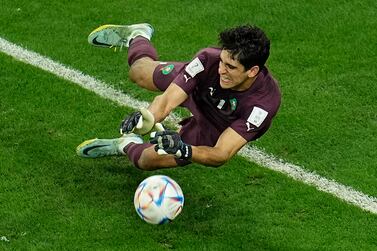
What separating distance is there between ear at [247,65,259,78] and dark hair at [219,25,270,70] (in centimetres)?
4

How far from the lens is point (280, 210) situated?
7957mm

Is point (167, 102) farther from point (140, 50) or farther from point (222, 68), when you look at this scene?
point (140, 50)

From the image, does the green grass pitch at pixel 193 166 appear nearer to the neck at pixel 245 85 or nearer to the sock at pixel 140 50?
the sock at pixel 140 50

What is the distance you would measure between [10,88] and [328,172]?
3.27 m

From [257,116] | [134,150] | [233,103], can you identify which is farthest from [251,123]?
A: [134,150]

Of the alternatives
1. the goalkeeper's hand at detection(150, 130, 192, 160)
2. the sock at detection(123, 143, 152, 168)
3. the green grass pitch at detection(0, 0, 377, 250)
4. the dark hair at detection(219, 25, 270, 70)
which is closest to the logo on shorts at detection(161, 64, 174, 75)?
the sock at detection(123, 143, 152, 168)

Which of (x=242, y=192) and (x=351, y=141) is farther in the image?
(x=351, y=141)

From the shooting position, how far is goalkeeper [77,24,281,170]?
289 inches

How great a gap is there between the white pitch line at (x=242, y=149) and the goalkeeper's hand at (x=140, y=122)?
66.7 inches

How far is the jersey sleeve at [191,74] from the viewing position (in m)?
7.73

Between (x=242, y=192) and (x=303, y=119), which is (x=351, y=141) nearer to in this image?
(x=303, y=119)

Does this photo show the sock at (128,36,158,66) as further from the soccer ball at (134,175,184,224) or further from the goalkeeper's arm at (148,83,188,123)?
the soccer ball at (134,175,184,224)

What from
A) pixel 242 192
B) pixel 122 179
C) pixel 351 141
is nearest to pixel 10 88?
pixel 122 179

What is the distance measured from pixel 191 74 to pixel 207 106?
42cm
